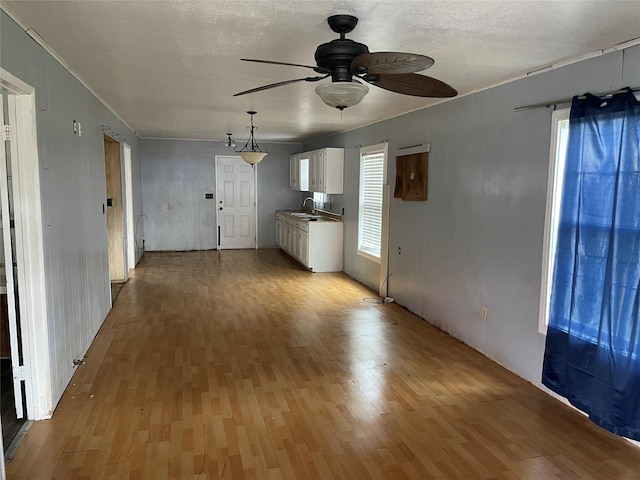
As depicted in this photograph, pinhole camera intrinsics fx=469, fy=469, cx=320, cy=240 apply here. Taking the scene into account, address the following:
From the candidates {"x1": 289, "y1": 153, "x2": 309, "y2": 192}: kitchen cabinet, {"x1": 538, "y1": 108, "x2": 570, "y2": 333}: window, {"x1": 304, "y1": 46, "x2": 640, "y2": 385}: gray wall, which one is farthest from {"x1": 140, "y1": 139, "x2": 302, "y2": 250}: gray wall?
{"x1": 538, "y1": 108, "x2": 570, "y2": 333}: window

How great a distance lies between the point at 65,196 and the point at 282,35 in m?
1.91

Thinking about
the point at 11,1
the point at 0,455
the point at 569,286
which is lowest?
the point at 0,455

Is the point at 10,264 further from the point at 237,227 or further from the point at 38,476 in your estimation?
the point at 237,227

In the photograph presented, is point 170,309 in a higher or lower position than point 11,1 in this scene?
lower

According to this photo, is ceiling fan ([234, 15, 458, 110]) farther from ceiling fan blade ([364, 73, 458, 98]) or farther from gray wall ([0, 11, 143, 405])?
gray wall ([0, 11, 143, 405])

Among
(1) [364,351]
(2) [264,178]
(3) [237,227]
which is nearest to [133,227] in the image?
(3) [237,227]

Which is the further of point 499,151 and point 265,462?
point 499,151

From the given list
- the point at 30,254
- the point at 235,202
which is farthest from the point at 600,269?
the point at 235,202

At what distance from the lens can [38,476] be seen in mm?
2338

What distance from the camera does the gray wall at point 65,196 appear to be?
278cm

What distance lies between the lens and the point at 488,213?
4020mm

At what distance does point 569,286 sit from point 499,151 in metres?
1.33

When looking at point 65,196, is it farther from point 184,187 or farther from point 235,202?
point 235,202

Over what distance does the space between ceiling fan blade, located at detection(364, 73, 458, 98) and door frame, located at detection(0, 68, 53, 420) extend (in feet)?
6.27
